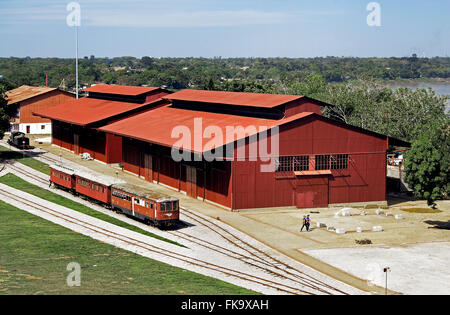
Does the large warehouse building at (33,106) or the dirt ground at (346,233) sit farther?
the large warehouse building at (33,106)

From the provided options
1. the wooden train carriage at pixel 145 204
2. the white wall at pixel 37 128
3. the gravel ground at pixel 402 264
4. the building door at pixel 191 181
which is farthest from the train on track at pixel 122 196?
the white wall at pixel 37 128

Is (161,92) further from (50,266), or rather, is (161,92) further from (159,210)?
(50,266)

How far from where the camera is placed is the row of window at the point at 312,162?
6044 centimetres

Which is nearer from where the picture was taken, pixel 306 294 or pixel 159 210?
pixel 306 294

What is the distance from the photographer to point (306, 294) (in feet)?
113

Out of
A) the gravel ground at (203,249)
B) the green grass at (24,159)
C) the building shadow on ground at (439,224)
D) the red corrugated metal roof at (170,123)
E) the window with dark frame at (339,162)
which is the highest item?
the red corrugated metal roof at (170,123)

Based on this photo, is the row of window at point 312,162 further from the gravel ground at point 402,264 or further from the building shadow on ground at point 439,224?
the gravel ground at point 402,264

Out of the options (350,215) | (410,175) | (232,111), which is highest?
(232,111)

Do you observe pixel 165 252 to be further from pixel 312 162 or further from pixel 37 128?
pixel 37 128

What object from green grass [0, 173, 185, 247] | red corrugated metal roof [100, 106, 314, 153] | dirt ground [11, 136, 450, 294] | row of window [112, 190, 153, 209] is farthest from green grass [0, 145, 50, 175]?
row of window [112, 190, 153, 209]

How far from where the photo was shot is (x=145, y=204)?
51.5m
